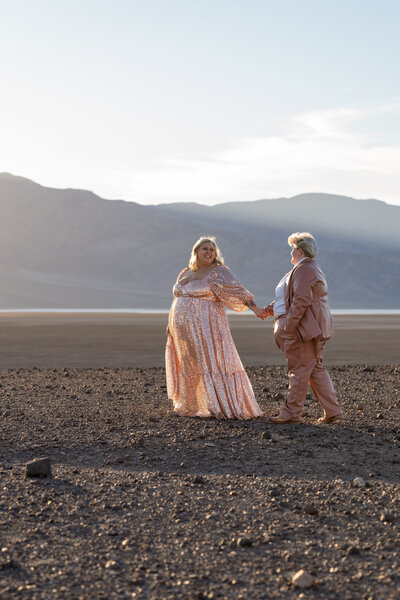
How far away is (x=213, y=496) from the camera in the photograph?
16.2 ft

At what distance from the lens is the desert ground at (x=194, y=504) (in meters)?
3.64

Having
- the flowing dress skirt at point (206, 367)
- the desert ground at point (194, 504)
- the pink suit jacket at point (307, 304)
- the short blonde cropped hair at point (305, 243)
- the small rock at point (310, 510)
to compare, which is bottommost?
the desert ground at point (194, 504)

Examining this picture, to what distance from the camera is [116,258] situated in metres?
122

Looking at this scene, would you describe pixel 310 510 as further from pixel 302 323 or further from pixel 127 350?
pixel 127 350

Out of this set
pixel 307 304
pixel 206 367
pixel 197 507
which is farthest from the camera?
pixel 206 367

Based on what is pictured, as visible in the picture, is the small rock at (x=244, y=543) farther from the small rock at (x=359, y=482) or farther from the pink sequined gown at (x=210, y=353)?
the pink sequined gown at (x=210, y=353)

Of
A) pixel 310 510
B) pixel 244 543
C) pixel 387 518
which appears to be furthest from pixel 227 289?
pixel 244 543

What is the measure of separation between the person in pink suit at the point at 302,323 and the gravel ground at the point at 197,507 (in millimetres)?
375

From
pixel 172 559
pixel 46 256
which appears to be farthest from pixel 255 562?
pixel 46 256

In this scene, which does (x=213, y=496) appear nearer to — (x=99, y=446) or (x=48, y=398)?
(x=99, y=446)

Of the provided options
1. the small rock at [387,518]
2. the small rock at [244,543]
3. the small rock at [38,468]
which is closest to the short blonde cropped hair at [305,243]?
the small rock at [38,468]

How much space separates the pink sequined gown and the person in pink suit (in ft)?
1.74

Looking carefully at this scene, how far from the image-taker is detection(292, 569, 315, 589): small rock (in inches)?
140

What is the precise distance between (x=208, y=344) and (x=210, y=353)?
0.30 feet
